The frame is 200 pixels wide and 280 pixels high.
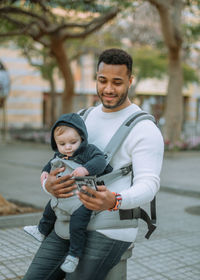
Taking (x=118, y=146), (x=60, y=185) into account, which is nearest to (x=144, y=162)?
(x=118, y=146)

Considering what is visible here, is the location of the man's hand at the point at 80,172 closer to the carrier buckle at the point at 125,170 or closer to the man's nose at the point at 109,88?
the carrier buckle at the point at 125,170

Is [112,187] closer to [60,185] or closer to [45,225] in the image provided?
[60,185]

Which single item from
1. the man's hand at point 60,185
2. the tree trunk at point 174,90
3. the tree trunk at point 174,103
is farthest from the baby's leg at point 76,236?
the tree trunk at point 174,103

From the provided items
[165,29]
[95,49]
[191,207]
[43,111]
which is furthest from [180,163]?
[43,111]

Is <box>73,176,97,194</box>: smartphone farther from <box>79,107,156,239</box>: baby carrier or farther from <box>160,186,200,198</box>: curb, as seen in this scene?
<box>160,186,200,198</box>: curb

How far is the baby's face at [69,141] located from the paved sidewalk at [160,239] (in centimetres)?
231

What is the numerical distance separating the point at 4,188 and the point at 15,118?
28394 mm

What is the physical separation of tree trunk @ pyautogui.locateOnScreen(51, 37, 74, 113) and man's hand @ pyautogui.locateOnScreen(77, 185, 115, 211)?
46.1 ft

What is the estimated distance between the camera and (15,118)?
37250mm

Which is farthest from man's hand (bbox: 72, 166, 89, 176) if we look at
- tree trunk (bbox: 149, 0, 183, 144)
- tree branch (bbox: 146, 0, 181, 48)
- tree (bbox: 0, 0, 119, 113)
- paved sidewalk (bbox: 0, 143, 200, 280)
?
tree trunk (bbox: 149, 0, 183, 144)

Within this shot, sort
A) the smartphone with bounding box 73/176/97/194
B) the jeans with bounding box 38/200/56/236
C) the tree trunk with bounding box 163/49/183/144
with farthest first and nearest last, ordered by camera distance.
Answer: the tree trunk with bounding box 163/49/183/144 < the jeans with bounding box 38/200/56/236 < the smartphone with bounding box 73/176/97/194

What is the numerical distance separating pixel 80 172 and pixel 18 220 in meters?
4.19

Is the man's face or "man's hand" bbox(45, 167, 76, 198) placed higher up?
the man's face

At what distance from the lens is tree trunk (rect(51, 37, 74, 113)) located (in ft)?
52.6
